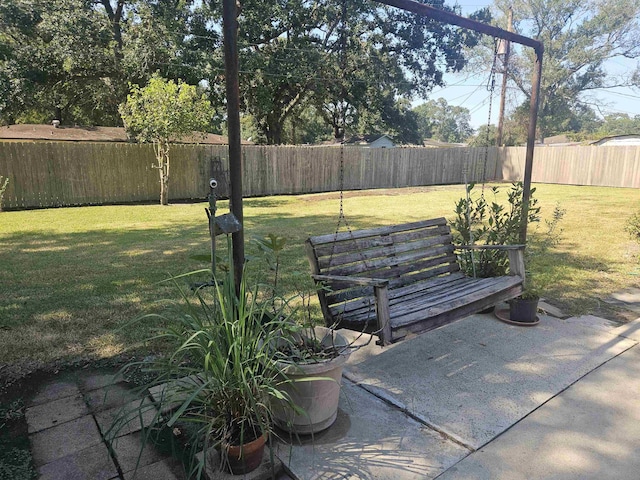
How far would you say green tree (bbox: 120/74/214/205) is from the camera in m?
10.3

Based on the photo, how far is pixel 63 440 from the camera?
2.04 m

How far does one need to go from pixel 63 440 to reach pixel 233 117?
181 centimetres

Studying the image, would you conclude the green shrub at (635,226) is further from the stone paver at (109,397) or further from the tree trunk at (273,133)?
the tree trunk at (273,133)

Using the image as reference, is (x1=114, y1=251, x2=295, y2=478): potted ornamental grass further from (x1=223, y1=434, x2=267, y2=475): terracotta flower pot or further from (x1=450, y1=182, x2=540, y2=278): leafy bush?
(x1=450, y1=182, x2=540, y2=278): leafy bush

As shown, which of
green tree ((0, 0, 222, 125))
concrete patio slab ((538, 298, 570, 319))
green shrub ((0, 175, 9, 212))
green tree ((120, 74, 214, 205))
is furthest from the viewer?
green tree ((0, 0, 222, 125))

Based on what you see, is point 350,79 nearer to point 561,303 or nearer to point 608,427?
point 561,303

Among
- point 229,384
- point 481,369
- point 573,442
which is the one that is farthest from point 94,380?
point 573,442

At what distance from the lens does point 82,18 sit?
13977 millimetres

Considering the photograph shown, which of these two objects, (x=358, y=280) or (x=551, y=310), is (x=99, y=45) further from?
(x=551, y=310)

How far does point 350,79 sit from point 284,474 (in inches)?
710

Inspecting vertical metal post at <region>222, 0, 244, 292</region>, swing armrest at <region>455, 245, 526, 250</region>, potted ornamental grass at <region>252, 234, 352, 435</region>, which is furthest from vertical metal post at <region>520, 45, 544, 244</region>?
vertical metal post at <region>222, 0, 244, 292</region>

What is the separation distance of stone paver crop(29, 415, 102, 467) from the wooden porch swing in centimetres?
111

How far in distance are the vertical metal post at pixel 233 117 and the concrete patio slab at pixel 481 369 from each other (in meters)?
Answer: 1.13

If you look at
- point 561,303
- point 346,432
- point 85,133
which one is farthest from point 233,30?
point 85,133
